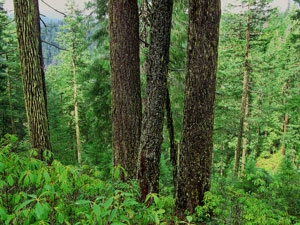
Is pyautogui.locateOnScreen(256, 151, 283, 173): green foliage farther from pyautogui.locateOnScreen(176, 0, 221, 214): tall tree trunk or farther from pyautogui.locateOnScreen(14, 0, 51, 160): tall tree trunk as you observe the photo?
pyautogui.locateOnScreen(14, 0, 51, 160): tall tree trunk

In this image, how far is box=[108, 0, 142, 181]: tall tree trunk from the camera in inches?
135

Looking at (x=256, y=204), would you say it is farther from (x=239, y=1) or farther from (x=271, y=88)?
(x=271, y=88)

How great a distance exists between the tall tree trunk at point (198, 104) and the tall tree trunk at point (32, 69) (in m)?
2.84

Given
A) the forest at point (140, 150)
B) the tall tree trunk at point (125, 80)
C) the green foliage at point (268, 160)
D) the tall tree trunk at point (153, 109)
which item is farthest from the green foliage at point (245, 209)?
the green foliage at point (268, 160)

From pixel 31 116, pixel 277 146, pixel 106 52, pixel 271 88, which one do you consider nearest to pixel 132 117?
pixel 31 116

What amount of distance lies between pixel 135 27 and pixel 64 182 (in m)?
2.88

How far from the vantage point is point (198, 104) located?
290cm

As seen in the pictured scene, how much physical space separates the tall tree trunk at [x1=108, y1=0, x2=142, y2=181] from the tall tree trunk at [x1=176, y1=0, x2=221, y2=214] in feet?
3.41

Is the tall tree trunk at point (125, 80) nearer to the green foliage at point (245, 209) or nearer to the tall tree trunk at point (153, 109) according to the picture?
the tall tree trunk at point (153, 109)

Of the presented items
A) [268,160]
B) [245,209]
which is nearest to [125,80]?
[245,209]

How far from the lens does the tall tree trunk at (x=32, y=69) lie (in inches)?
146

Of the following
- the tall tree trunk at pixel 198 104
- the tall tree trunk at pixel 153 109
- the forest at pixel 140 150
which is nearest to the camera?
the forest at pixel 140 150

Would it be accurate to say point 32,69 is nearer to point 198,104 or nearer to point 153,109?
point 153,109

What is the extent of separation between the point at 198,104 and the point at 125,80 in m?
1.42
